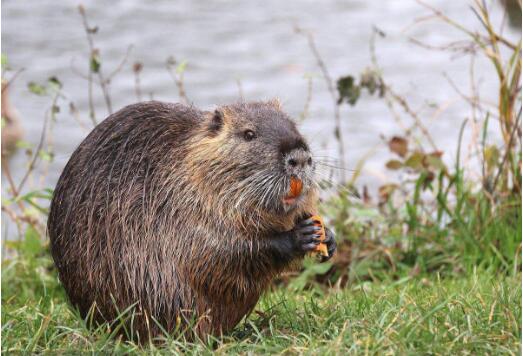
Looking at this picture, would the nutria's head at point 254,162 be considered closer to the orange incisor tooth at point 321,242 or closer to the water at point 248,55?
the orange incisor tooth at point 321,242

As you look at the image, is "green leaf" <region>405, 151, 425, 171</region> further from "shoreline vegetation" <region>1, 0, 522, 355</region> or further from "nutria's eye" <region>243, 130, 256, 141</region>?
"nutria's eye" <region>243, 130, 256, 141</region>

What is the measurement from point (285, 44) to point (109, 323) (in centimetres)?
722

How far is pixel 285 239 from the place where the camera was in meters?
3.85

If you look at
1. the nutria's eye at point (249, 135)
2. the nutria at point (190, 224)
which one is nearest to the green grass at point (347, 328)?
the nutria at point (190, 224)

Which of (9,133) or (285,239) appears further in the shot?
(9,133)

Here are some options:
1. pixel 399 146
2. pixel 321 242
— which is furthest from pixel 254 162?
pixel 399 146

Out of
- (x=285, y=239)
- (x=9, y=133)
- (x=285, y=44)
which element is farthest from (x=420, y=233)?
(x=285, y=44)

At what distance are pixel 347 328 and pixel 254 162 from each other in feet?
2.37

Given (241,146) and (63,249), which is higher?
(241,146)

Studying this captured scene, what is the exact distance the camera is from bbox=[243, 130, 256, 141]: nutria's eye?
3.89 metres

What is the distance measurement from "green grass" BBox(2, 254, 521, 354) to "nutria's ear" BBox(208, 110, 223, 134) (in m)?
0.72

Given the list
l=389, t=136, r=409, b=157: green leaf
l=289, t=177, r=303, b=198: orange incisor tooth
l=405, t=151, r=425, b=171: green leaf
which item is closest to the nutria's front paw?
l=289, t=177, r=303, b=198: orange incisor tooth

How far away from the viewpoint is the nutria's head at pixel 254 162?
3801 mm

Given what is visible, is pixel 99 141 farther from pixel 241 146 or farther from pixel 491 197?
pixel 491 197
